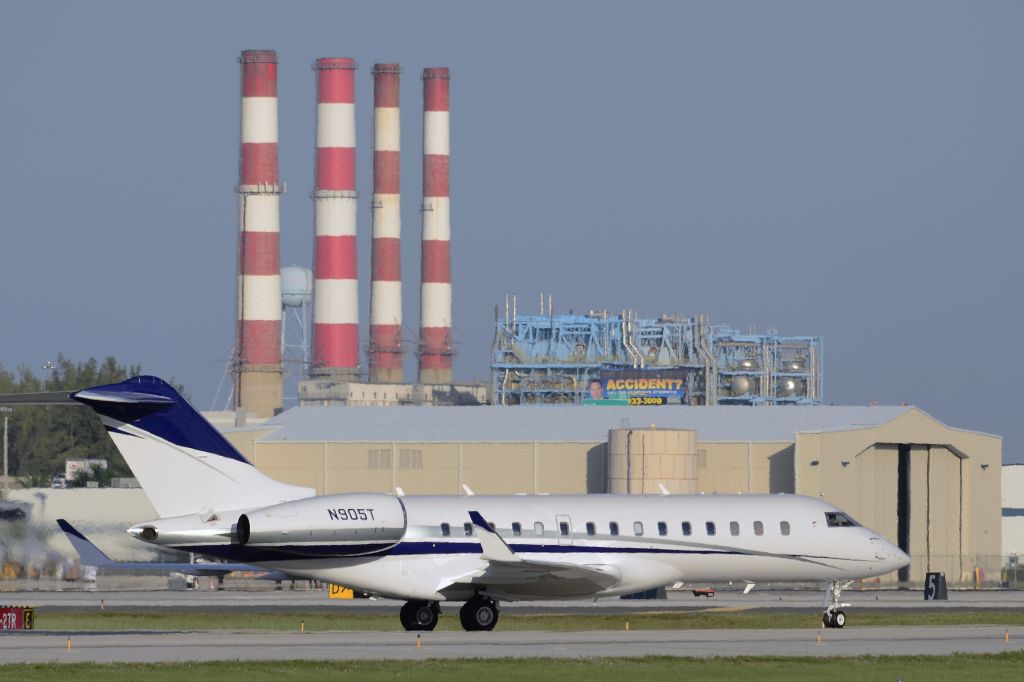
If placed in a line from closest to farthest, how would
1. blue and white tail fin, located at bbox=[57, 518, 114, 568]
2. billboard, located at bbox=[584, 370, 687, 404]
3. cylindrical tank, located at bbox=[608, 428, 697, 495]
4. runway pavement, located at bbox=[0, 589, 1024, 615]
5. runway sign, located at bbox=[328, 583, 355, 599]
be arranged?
blue and white tail fin, located at bbox=[57, 518, 114, 568] → runway pavement, located at bbox=[0, 589, 1024, 615] → runway sign, located at bbox=[328, 583, 355, 599] → cylindrical tank, located at bbox=[608, 428, 697, 495] → billboard, located at bbox=[584, 370, 687, 404]

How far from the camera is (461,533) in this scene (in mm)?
42844

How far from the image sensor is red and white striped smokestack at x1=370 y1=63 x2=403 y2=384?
125 meters

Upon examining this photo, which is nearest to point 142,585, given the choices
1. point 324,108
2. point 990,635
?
point 990,635

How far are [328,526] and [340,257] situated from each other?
78.5 metres

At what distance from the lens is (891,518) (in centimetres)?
7756

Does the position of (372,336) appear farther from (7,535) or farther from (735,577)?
(735,577)

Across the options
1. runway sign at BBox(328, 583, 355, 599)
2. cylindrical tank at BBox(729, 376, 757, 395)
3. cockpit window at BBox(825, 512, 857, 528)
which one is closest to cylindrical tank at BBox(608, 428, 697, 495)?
runway sign at BBox(328, 583, 355, 599)

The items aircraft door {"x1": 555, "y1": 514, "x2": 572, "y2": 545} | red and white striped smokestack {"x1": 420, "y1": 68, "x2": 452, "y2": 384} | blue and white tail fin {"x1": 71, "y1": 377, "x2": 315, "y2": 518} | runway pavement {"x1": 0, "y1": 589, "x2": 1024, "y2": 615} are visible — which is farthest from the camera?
red and white striped smokestack {"x1": 420, "y1": 68, "x2": 452, "y2": 384}

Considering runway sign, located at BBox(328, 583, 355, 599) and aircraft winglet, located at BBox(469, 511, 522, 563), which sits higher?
aircraft winglet, located at BBox(469, 511, 522, 563)

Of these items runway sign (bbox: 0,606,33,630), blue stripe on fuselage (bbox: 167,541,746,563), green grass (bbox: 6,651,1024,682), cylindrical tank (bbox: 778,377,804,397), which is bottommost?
runway sign (bbox: 0,606,33,630)

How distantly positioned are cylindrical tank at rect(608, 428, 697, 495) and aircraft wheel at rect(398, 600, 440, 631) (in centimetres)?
3363

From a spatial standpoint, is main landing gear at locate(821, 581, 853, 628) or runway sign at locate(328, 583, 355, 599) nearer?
main landing gear at locate(821, 581, 853, 628)

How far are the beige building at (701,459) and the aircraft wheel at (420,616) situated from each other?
32674mm

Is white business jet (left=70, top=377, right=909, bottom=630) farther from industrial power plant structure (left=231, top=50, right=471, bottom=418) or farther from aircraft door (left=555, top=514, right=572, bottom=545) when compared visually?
industrial power plant structure (left=231, top=50, right=471, bottom=418)
